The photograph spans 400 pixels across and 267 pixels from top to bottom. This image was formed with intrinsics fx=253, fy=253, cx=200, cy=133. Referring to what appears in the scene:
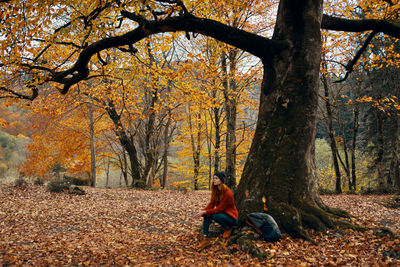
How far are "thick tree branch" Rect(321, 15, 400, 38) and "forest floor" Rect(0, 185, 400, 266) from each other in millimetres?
4399

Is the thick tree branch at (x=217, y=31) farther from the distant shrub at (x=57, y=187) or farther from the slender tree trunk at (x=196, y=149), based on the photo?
the slender tree trunk at (x=196, y=149)

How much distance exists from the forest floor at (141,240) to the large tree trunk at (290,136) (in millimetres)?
581

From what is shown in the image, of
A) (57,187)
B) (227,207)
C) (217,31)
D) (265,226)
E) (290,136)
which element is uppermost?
(217,31)

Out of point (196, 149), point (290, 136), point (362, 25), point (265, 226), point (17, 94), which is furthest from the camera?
point (196, 149)

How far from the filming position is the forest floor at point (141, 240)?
4.00m

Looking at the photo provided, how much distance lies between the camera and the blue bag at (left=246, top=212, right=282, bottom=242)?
4422 mm

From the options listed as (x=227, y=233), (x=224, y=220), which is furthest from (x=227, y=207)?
(x=227, y=233)

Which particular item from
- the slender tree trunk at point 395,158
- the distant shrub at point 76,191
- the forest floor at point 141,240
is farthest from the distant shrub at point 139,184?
the slender tree trunk at point 395,158

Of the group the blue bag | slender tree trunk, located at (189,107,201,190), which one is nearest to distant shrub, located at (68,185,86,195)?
the blue bag

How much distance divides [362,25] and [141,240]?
7.07 metres

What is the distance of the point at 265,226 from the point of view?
14.9ft

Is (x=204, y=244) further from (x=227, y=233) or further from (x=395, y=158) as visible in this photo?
(x=395, y=158)

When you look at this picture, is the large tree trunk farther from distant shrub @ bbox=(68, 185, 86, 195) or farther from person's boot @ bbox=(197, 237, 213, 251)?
distant shrub @ bbox=(68, 185, 86, 195)

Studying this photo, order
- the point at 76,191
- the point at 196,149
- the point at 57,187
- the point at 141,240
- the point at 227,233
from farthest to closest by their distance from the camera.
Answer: the point at 196,149, the point at 57,187, the point at 76,191, the point at 141,240, the point at 227,233
